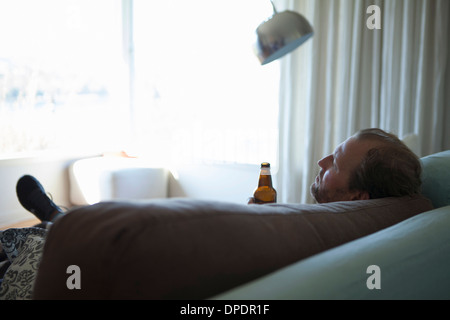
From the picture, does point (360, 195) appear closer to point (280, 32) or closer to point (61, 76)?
point (280, 32)

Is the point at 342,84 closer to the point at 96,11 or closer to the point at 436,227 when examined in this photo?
the point at 436,227

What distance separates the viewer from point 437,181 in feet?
4.34

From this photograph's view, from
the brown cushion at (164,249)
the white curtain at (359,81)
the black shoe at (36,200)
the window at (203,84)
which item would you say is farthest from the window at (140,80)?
the brown cushion at (164,249)

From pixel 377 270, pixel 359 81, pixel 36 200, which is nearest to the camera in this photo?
pixel 377 270

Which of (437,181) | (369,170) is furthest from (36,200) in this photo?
(437,181)

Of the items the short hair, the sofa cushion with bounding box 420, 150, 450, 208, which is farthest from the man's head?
the sofa cushion with bounding box 420, 150, 450, 208

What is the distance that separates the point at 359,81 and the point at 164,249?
2.59 metres

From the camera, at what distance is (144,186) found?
3.92m

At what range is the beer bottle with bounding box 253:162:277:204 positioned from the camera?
1.57m

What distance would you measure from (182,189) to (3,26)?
76.2 inches

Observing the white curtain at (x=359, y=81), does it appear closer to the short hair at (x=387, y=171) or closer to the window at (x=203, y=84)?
the window at (x=203, y=84)

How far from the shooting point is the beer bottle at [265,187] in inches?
61.9

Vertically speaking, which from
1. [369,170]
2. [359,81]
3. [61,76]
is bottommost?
[369,170]

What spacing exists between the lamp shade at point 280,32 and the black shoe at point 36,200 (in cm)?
148
